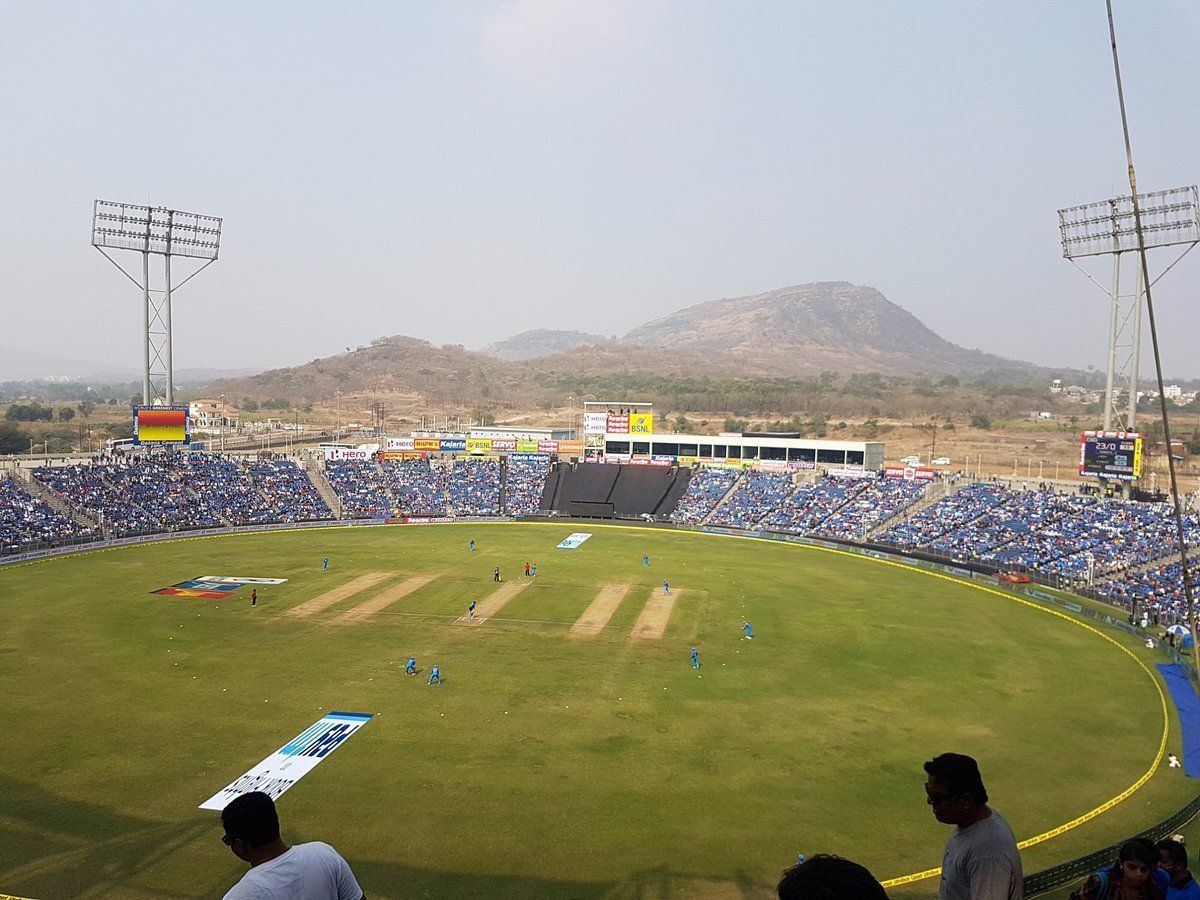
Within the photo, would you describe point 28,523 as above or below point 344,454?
below

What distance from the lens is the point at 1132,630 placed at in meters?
42.6

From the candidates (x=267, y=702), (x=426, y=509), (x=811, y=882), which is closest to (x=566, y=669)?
(x=267, y=702)

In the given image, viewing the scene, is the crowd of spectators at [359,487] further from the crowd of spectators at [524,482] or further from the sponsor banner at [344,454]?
the crowd of spectators at [524,482]

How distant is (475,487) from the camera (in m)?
91.7

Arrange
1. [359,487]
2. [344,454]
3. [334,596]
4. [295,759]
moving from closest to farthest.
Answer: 1. [295,759]
2. [334,596]
3. [359,487]
4. [344,454]

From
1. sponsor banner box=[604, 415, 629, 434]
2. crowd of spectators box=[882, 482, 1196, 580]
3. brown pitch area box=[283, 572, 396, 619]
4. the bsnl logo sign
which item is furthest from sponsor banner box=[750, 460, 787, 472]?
the bsnl logo sign

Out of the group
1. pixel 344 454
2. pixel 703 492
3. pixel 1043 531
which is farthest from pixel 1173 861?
pixel 344 454

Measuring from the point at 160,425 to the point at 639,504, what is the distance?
48.8 metres

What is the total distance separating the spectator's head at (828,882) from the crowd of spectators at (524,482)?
3269 inches

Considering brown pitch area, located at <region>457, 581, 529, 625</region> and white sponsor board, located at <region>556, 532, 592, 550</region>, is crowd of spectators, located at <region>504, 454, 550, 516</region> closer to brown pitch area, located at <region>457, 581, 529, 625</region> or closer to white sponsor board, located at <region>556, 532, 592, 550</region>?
white sponsor board, located at <region>556, 532, 592, 550</region>

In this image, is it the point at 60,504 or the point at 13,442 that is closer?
the point at 60,504

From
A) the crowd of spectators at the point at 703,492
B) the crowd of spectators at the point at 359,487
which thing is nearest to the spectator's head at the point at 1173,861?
the crowd of spectators at the point at 703,492

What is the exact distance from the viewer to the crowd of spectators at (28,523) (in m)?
59.5

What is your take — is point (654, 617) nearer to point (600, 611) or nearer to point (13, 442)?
point (600, 611)
